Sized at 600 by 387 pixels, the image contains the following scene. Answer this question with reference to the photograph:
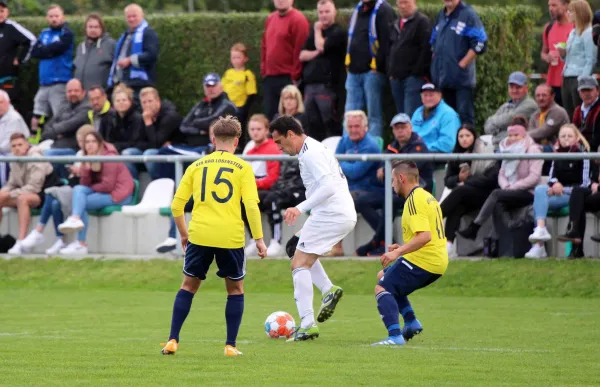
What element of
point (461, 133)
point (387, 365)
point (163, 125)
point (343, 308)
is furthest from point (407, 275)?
point (163, 125)

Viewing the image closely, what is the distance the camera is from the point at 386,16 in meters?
18.9

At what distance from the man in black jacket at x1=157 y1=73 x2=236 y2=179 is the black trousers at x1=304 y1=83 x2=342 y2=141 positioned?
1.22 metres

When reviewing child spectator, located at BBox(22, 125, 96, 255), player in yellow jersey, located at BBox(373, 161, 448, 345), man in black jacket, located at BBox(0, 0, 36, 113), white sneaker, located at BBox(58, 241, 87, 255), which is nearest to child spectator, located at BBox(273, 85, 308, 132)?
child spectator, located at BBox(22, 125, 96, 255)

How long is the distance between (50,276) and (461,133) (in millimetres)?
6110

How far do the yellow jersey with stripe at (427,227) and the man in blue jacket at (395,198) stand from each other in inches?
210

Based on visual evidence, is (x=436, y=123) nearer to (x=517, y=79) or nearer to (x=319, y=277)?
(x=517, y=79)

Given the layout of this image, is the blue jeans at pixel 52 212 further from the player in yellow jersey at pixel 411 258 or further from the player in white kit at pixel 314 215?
the player in yellow jersey at pixel 411 258

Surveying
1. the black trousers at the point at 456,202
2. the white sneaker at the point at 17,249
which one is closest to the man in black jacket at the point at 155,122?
the white sneaker at the point at 17,249

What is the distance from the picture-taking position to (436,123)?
1756cm

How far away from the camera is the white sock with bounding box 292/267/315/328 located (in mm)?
11195

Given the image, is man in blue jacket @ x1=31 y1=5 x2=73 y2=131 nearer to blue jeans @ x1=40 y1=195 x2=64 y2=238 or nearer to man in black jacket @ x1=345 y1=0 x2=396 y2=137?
blue jeans @ x1=40 y1=195 x2=64 y2=238

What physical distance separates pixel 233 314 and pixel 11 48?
13122mm

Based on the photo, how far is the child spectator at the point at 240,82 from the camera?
20.4m

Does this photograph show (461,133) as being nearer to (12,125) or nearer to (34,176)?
(34,176)
